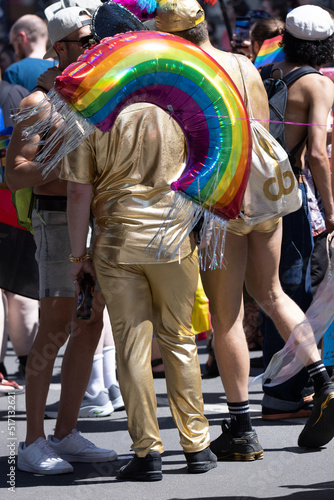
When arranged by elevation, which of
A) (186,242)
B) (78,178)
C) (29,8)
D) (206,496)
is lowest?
(29,8)

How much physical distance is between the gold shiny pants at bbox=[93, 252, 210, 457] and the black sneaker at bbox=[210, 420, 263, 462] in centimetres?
24

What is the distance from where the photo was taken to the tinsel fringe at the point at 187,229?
3334 millimetres

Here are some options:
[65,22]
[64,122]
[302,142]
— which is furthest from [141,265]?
[302,142]

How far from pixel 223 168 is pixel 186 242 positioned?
0.35 meters

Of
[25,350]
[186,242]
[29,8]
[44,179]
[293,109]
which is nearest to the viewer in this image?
[186,242]

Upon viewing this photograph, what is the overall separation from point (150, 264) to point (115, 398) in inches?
63.8

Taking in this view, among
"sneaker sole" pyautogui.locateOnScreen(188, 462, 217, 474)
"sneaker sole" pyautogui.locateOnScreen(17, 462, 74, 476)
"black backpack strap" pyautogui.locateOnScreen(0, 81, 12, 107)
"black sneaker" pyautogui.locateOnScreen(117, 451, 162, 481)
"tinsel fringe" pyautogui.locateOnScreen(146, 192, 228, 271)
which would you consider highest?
"tinsel fringe" pyautogui.locateOnScreen(146, 192, 228, 271)

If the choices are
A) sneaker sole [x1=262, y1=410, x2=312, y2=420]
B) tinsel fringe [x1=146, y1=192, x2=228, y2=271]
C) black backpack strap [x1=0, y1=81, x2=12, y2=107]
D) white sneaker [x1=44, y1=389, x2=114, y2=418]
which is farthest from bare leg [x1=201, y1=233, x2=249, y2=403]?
black backpack strap [x1=0, y1=81, x2=12, y2=107]

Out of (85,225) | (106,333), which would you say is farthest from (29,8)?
(85,225)

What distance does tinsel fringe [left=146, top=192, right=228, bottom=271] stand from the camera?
10.9ft

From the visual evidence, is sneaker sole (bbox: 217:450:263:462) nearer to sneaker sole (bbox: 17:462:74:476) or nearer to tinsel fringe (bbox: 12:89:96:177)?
sneaker sole (bbox: 17:462:74:476)

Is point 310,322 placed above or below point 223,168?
below

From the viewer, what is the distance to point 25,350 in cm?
568

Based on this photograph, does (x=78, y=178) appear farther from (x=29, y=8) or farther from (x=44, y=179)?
(x=29, y=8)
